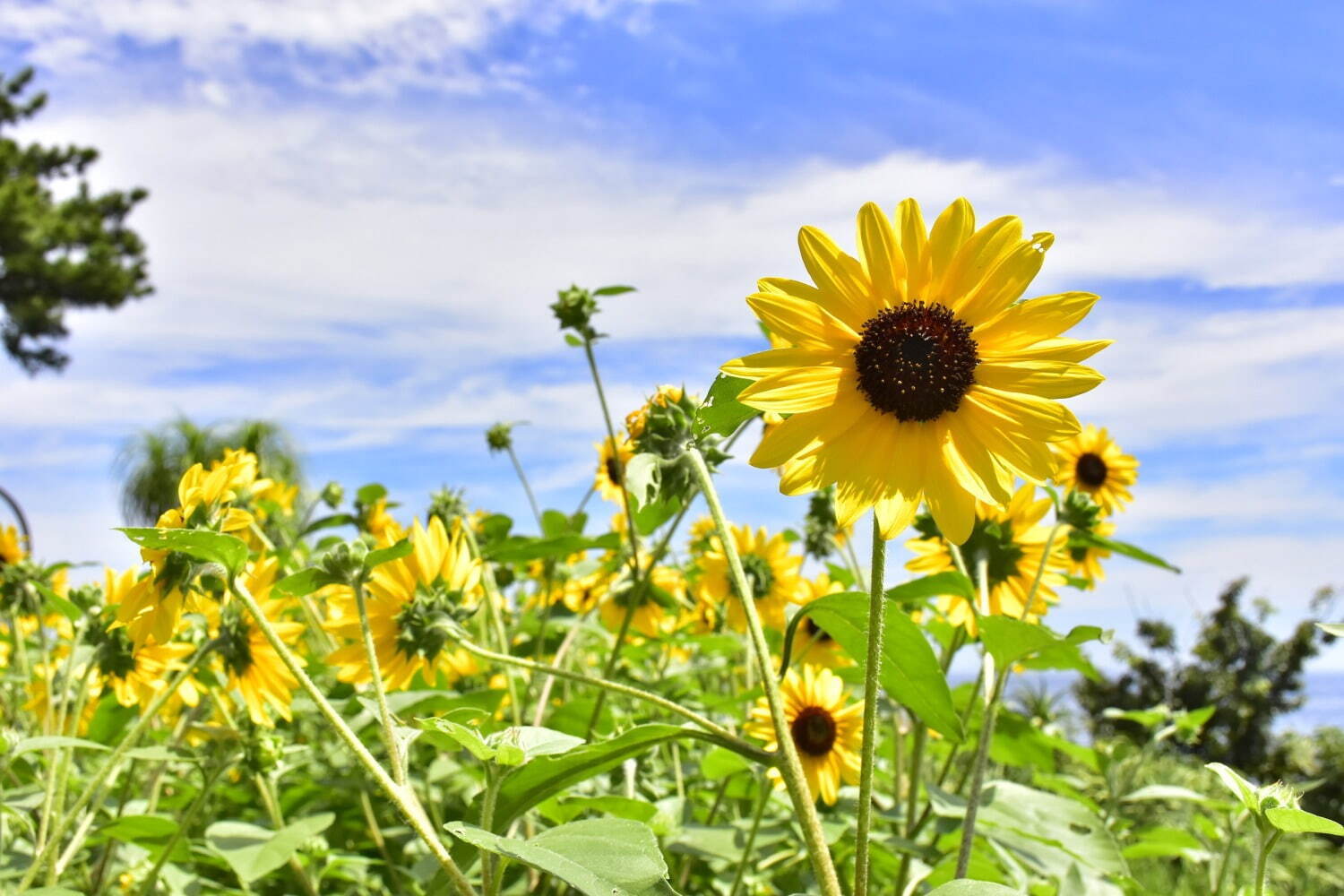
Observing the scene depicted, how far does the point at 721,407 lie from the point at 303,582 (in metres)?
0.54

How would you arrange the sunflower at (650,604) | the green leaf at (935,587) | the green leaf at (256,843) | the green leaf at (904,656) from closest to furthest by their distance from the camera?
the green leaf at (904,656)
the green leaf at (935,587)
the green leaf at (256,843)
the sunflower at (650,604)

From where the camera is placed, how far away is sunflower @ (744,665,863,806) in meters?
1.92

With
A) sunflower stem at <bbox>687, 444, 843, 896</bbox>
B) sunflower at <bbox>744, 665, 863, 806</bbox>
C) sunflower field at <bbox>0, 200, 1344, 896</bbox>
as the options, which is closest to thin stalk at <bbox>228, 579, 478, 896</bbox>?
sunflower field at <bbox>0, 200, 1344, 896</bbox>

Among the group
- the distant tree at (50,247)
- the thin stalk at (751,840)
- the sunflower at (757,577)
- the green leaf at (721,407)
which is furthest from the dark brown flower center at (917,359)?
the distant tree at (50,247)

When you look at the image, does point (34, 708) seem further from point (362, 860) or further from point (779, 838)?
point (779, 838)

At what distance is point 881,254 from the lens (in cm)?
109

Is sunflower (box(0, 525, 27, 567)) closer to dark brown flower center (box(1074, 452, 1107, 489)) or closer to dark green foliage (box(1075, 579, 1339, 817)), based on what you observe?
dark brown flower center (box(1074, 452, 1107, 489))

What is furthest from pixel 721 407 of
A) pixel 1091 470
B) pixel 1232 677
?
pixel 1232 677

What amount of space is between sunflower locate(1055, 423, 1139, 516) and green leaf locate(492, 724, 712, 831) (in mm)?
1835

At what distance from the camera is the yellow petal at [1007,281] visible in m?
1.06

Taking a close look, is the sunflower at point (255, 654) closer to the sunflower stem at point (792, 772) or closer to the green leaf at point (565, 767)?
the green leaf at point (565, 767)

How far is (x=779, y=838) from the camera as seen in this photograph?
185 centimetres

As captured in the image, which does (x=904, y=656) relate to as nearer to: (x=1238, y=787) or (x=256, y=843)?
(x=1238, y=787)

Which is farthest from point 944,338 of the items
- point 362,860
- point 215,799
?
point 215,799
